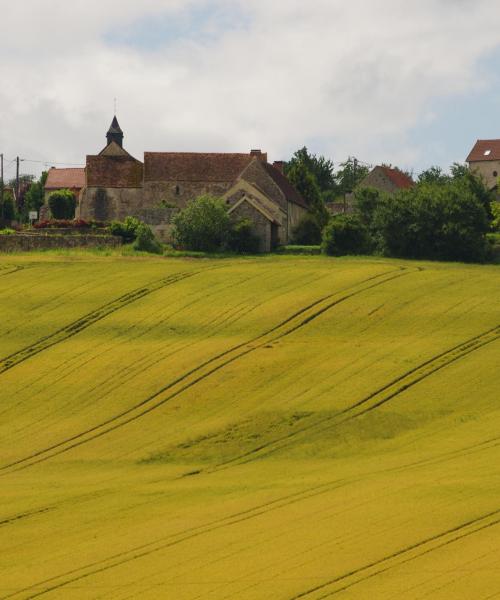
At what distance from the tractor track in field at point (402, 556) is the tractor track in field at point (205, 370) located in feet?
63.9

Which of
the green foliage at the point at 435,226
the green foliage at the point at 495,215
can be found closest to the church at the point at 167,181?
the green foliage at the point at 495,215

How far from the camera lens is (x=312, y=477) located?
42.3 metres

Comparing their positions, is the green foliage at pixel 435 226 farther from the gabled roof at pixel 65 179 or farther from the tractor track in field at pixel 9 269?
the gabled roof at pixel 65 179

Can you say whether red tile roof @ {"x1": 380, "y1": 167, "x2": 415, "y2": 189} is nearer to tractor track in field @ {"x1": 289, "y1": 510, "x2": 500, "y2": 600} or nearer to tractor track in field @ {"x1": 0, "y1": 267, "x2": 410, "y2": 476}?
tractor track in field @ {"x1": 0, "y1": 267, "x2": 410, "y2": 476}

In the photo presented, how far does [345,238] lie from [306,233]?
13.4 meters

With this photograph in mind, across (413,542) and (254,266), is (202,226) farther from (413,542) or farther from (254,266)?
(413,542)

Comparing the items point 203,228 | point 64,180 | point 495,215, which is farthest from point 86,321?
point 64,180

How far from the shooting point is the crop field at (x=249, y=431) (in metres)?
31.0

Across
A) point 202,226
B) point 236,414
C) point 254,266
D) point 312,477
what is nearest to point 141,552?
Result: point 312,477

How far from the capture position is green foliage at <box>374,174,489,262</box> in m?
98.1

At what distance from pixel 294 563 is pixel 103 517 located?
9.07 metres

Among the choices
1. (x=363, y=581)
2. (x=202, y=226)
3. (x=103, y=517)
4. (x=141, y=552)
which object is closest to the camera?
(x=363, y=581)

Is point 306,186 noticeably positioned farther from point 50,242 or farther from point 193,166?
point 50,242

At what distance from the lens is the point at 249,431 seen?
49812 millimetres
